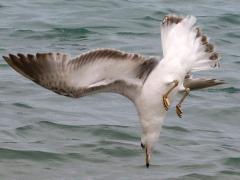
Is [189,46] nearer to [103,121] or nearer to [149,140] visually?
[149,140]

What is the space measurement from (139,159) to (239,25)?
5.12 meters

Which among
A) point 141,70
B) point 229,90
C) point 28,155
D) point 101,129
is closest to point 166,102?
point 141,70

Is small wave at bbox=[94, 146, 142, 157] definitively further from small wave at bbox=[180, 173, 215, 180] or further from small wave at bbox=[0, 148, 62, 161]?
small wave at bbox=[180, 173, 215, 180]

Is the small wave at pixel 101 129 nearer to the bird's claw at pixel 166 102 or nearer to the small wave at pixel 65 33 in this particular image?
the bird's claw at pixel 166 102

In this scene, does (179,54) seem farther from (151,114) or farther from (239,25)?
(239,25)

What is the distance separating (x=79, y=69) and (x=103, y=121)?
266cm

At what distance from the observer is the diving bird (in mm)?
5434

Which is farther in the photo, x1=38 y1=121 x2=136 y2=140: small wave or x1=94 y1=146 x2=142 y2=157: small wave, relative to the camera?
x1=38 y1=121 x2=136 y2=140: small wave

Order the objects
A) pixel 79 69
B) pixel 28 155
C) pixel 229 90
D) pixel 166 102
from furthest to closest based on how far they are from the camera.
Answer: pixel 229 90, pixel 28 155, pixel 166 102, pixel 79 69

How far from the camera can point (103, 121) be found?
26.6ft

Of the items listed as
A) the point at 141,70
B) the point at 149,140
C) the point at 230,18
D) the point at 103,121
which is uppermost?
Answer: the point at 141,70

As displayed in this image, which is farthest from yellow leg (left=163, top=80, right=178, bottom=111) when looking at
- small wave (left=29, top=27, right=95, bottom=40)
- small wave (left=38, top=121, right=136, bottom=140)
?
small wave (left=29, top=27, right=95, bottom=40)

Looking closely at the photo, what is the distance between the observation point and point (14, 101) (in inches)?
339

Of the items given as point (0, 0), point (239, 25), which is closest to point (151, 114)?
point (239, 25)
